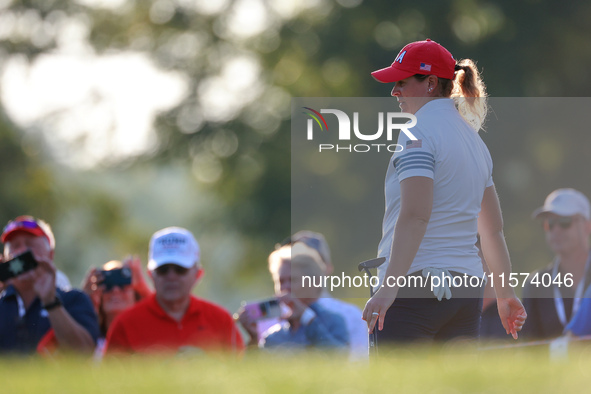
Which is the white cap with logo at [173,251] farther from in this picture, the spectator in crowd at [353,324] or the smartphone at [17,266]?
the spectator in crowd at [353,324]

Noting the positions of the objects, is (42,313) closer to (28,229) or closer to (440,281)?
(28,229)

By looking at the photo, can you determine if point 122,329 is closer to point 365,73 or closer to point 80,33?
point 365,73

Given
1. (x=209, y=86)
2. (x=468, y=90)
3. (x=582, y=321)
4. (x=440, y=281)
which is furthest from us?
(x=209, y=86)

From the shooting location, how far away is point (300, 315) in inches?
246

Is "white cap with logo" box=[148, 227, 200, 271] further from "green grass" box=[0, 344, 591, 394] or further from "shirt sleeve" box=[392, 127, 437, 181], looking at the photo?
"shirt sleeve" box=[392, 127, 437, 181]

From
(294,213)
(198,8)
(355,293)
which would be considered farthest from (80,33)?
(355,293)

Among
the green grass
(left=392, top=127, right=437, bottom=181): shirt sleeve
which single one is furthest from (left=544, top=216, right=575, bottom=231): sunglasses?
(left=392, top=127, right=437, bottom=181): shirt sleeve

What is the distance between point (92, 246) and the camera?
22.3 meters

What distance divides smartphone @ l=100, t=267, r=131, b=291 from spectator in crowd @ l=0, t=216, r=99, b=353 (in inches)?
29.0

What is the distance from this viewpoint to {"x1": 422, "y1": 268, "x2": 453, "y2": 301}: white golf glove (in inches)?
159

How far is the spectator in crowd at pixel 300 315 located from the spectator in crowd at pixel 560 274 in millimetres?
1292

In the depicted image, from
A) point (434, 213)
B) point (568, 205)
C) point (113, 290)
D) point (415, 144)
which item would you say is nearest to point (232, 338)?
point (113, 290)

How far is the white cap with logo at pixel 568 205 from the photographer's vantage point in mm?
7219

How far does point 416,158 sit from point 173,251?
9.74 ft
